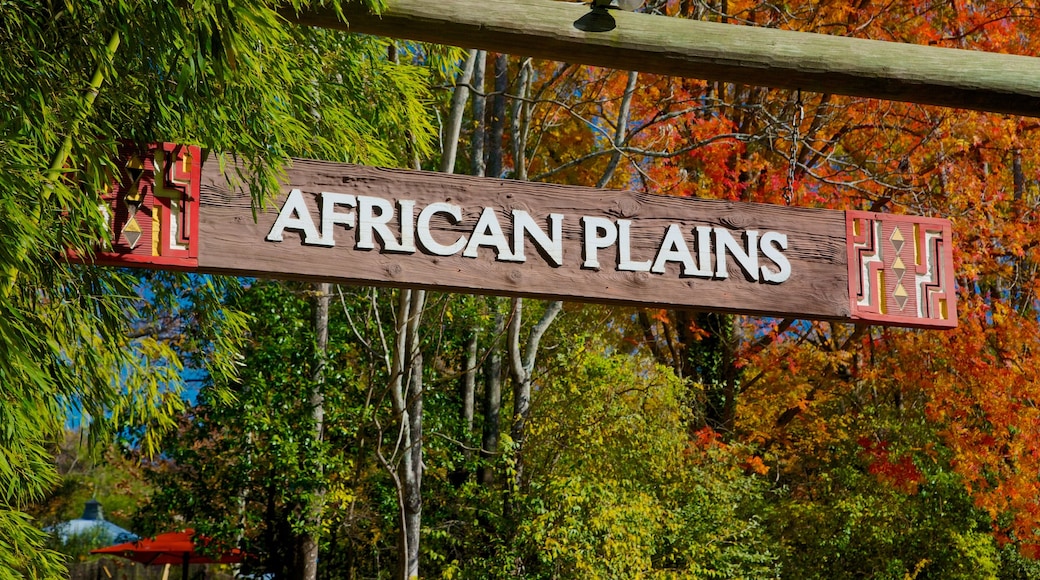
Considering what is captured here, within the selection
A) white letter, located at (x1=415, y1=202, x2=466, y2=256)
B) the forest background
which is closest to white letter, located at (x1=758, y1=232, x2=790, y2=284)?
white letter, located at (x1=415, y1=202, x2=466, y2=256)

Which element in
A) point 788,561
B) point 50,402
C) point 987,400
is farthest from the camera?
point 788,561

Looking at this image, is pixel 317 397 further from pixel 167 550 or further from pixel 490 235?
pixel 490 235

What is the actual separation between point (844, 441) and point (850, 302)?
495 inches

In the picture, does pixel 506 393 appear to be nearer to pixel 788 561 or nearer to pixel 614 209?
pixel 788 561

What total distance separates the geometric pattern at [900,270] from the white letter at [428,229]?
1265 mm

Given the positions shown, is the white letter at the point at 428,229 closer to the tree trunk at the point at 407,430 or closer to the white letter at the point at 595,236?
the white letter at the point at 595,236

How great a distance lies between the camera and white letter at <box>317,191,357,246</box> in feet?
10.4

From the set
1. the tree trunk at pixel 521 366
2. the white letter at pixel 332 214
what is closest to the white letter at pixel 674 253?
→ the white letter at pixel 332 214

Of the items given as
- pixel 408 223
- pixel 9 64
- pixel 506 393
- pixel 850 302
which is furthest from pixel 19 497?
pixel 506 393

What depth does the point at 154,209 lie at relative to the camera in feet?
10.2

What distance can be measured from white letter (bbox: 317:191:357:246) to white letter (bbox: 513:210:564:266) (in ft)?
1.58

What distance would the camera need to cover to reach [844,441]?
50.7 ft

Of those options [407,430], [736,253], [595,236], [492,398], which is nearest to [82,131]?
[595,236]

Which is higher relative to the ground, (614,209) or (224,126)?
(224,126)
